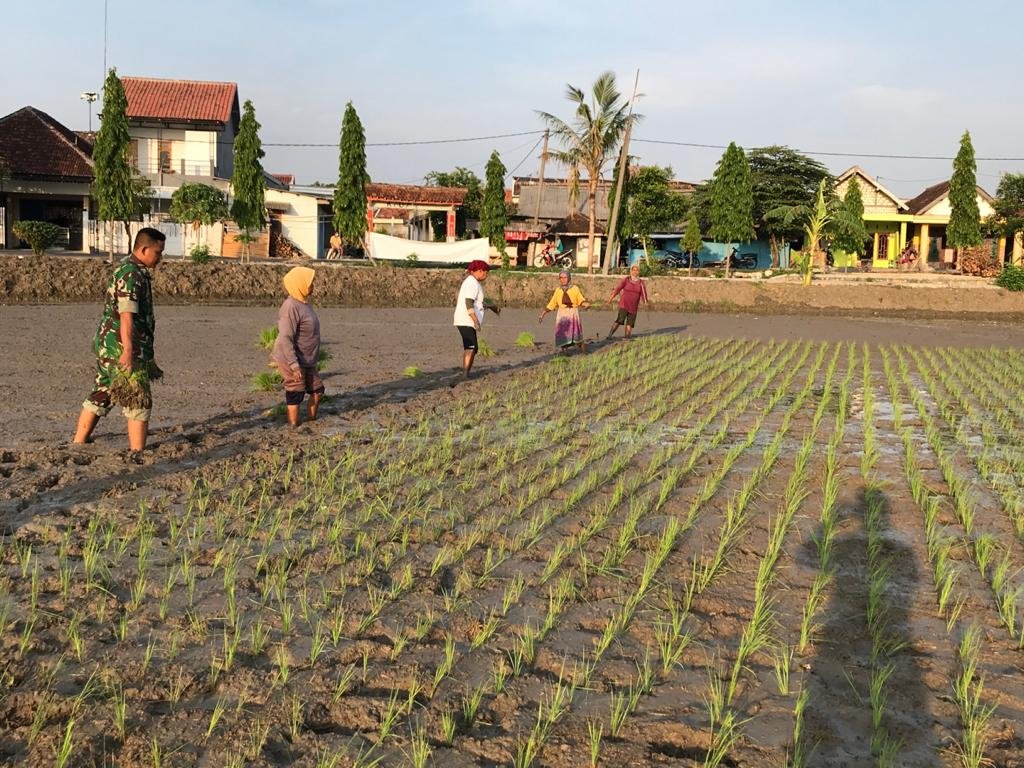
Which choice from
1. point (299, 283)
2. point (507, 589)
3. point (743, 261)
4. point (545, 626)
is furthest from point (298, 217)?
point (545, 626)

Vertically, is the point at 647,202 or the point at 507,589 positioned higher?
the point at 647,202

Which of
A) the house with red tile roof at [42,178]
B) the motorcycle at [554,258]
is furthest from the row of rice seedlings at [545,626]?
the motorcycle at [554,258]

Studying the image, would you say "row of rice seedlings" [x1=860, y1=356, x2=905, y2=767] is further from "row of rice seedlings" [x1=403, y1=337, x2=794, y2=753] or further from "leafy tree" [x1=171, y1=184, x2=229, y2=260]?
"leafy tree" [x1=171, y1=184, x2=229, y2=260]

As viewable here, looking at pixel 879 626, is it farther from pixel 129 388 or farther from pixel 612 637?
pixel 129 388

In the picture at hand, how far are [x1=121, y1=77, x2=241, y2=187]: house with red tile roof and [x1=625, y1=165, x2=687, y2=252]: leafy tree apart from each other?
16.3m

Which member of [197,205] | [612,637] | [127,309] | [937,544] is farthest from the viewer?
[197,205]

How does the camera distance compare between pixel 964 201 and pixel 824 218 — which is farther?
pixel 964 201

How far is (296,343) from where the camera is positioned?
7.36 m

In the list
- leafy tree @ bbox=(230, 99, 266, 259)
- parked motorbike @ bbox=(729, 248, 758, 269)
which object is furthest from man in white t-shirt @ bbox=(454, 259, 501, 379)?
parked motorbike @ bbox=(729, 248, 758, 269)

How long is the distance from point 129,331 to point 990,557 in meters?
5.13

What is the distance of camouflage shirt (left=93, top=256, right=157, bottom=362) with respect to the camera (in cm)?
584

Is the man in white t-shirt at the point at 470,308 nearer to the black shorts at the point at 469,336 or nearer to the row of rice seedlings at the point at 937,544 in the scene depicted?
the black shorts at the point at 469,336

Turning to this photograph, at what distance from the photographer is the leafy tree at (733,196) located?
32906 millimetres

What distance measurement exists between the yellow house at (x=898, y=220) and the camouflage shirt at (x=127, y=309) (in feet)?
126
